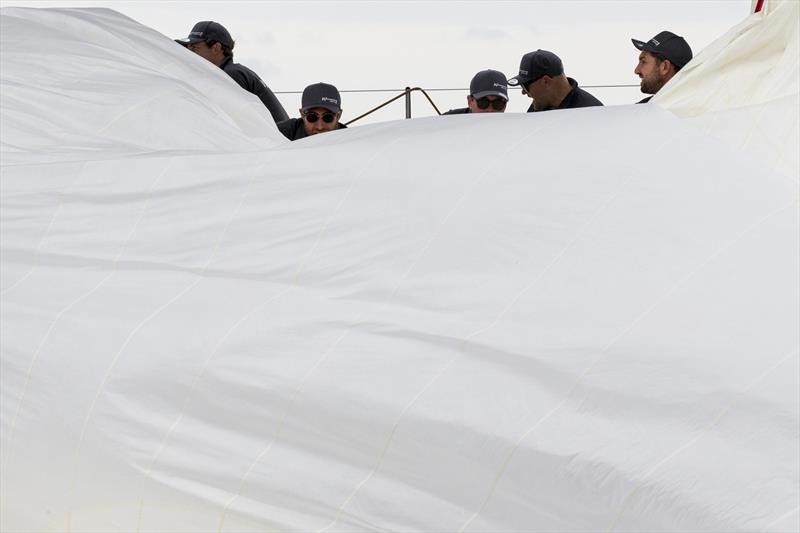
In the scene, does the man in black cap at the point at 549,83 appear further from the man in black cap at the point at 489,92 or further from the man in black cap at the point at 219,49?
the man in black cap at the point at 219,49

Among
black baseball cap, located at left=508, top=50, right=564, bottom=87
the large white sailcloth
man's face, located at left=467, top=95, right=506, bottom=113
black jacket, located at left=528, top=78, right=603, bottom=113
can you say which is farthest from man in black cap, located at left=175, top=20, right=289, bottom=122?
the large white sailcloth

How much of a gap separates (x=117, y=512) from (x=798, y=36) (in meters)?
1.11

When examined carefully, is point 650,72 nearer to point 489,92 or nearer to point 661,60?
A: point 661,60

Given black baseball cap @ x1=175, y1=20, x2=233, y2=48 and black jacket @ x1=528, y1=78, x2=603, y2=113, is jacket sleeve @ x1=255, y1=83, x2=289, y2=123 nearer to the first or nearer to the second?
black baseball cap @ x1=175, y1=20, x2=233, y2=48

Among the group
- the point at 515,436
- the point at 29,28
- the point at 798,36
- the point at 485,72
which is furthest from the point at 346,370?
the point at 485,72

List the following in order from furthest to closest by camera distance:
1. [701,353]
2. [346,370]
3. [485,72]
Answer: [485,72], [346,370], [701,353]

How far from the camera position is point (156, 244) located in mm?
1597

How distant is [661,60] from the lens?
3.67 metres

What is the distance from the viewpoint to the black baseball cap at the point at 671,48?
366cm

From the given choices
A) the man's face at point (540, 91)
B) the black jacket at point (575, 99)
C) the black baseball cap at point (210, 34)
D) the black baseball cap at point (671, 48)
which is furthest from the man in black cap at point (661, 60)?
the black baseball cap at point (210, 34)

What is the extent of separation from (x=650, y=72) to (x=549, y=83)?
351 millimetres

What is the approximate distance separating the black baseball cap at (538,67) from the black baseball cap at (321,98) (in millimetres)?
625

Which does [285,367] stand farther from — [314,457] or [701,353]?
[701,353]

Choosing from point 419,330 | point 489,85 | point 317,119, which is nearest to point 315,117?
A: point 317,119
